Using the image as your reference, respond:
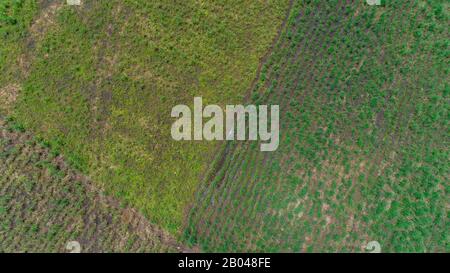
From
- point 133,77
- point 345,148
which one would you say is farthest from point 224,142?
point 345,148

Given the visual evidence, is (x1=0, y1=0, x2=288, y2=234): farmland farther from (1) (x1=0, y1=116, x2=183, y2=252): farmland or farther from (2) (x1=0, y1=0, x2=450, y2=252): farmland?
(1) (x1=0, y1=116, x2=183, y2=252): farmland

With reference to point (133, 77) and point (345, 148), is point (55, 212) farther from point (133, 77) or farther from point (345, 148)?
point (345, 148)

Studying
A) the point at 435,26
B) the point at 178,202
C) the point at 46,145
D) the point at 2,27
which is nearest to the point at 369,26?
the point at 435,26

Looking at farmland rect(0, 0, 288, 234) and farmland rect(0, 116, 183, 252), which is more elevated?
farmland rect(0, 0, 288, 234)

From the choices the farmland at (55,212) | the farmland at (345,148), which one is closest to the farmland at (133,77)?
the farmland at (55,212)

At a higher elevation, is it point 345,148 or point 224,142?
point 224,142

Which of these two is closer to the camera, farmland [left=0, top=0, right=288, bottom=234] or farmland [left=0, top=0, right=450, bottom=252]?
farmland [left=0, top=0, right=450, bottom=252]

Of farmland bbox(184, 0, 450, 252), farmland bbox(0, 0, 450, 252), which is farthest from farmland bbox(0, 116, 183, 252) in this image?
farmland bbox(184, 0, 450, 252)

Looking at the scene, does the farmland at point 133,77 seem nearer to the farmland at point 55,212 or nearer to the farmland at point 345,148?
the farmland at point 55,212
